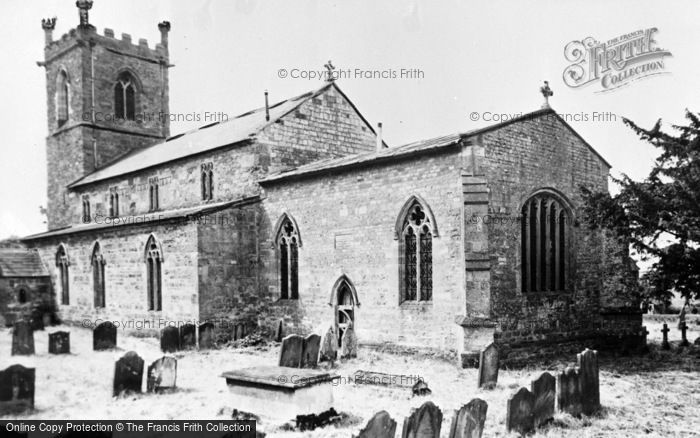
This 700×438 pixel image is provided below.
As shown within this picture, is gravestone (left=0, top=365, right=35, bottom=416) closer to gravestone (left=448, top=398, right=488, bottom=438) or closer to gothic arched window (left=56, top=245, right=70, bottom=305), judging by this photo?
gravestone (left=448, top=398, right=488, bottom=438)

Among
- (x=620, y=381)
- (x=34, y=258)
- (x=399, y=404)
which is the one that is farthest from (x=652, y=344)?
(x=34, y=258)

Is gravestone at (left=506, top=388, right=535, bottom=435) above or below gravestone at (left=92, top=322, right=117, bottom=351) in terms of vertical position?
above

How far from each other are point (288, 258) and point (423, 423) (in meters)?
13.2

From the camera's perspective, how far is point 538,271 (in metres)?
17.8

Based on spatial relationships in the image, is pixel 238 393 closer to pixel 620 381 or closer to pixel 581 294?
pixel 620 381

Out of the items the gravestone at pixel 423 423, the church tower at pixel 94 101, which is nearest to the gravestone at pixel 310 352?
the gravestone at pixel 423 423

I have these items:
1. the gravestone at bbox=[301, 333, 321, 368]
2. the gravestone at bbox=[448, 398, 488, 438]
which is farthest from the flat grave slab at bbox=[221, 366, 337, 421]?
the gravestone at bbox=[301, 333, 321, 368]

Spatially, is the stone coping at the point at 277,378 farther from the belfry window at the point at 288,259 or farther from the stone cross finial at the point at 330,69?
the stone cross finial at the point at 330,69

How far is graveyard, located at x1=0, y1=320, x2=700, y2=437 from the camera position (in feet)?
34.3

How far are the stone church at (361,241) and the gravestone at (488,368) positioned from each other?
2.21 metres

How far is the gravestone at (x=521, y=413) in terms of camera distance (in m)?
9.70

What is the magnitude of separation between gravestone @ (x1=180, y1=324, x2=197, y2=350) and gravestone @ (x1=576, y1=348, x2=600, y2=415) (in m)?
12.3

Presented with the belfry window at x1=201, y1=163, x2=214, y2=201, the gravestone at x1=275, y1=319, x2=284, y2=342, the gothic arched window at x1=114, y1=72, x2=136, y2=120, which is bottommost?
the gravestone at x1=275, y1=319, x2=284, y2=342

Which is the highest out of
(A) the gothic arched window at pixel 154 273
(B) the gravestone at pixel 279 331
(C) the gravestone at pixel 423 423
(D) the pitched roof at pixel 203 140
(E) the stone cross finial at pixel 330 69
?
(E) the stone cross finial at pixel 330 69
